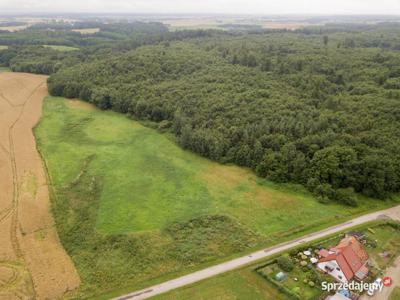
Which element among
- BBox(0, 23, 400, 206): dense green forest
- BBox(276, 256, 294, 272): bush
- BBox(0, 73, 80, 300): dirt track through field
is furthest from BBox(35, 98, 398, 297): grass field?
BBox(276, 256, 294, 272): bush

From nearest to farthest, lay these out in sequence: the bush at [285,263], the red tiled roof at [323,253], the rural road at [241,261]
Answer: the rural road at [241,261] → the bush at [285,263] → the red tiled roof at [323,253]

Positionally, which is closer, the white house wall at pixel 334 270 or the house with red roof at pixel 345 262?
the white house wall at pixel 334 270

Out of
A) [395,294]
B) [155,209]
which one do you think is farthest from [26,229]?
[395,294]

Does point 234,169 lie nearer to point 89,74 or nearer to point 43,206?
point 43,206

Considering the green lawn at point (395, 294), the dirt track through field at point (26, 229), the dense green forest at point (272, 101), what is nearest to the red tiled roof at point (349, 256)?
the green lawn at point (395, 294)

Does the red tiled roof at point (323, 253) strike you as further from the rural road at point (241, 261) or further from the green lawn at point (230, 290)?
the green lawn at point (230, 290)

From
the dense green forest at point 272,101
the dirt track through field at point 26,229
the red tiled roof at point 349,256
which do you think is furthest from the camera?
the dense green forest at point 272,101

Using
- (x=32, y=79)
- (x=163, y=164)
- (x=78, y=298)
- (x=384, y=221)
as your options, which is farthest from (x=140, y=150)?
(x=32, y=79)
